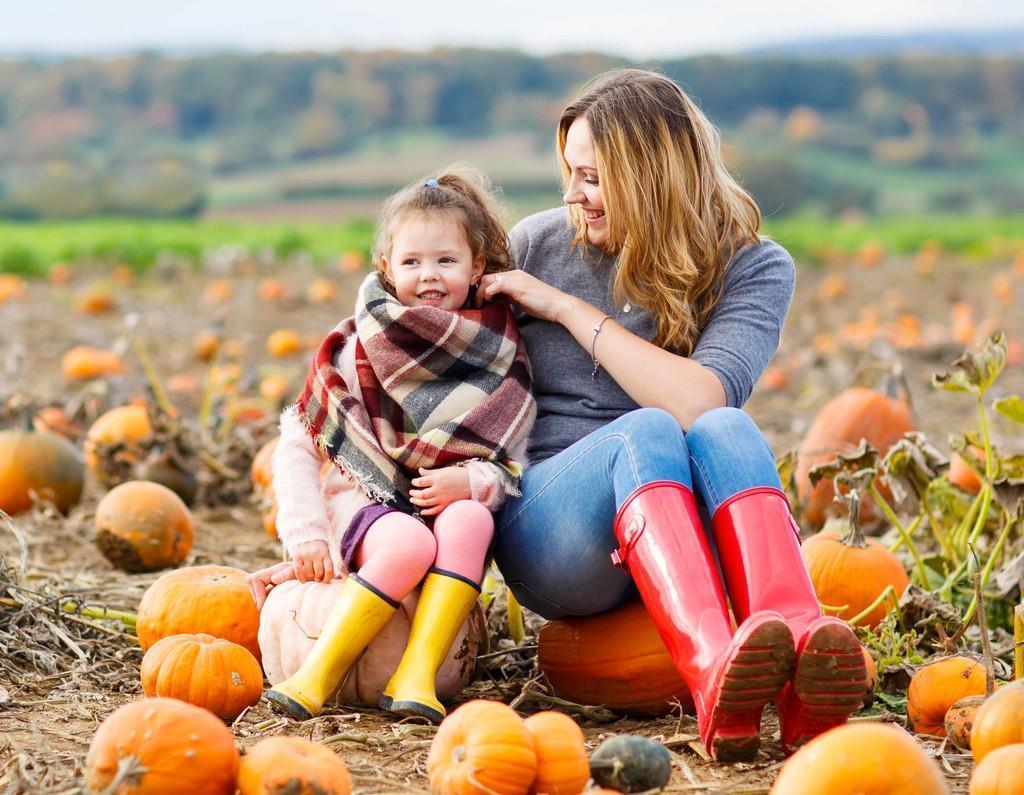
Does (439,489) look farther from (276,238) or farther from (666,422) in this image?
(276,238)

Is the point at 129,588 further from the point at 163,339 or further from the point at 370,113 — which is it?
the point at 370,113

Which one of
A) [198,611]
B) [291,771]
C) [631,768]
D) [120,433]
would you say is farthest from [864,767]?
Result: [120,433]

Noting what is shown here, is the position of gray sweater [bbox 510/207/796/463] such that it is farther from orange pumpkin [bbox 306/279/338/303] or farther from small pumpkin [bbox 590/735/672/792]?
orange pumpkin [bbox 306/279/338/303]

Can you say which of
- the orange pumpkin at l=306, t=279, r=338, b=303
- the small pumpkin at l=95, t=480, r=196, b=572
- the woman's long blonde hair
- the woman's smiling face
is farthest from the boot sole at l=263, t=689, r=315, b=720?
the orange pumpkin at l=306, t=279, r=338, b=303

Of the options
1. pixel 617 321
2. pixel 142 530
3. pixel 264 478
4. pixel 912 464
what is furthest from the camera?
pixel 264 478

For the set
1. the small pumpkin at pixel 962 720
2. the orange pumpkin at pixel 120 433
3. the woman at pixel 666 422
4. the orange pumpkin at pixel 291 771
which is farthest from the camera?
the orange pumpkin at pixel 120 433

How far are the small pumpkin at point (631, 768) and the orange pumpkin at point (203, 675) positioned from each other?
885mm

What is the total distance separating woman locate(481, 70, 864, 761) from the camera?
8.24ft

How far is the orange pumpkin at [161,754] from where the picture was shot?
2146mm

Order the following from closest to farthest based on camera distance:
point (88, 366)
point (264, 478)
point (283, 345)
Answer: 1. point (264, 478)
2. point (88, 366)
3. point (283, 345)

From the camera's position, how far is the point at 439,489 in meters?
2.95

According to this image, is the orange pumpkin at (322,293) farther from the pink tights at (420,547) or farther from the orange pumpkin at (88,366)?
the pink tights at (420,547)

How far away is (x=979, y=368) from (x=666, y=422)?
115 centimetres

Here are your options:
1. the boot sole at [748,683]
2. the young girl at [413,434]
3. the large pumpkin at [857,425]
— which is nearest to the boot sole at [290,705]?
the young girl at [413,434]
